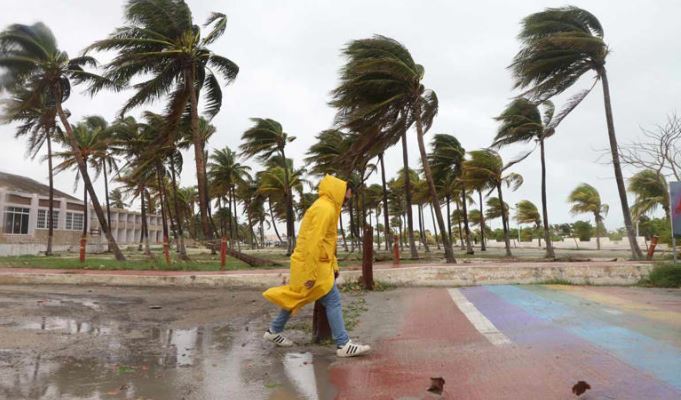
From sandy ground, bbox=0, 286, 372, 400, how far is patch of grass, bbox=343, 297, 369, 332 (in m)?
0.51

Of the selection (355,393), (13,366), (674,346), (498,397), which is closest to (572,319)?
(674,346)

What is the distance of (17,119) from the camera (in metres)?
25.1

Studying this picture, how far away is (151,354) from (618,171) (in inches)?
535

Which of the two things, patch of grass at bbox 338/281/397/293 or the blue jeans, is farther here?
patch of grass at bbox 338/281/397/293

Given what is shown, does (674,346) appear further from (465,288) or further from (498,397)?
(465,288)

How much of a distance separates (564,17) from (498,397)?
46.7 ft

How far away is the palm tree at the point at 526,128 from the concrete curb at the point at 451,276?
11768 millimetres

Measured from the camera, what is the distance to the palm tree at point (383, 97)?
16375 mm

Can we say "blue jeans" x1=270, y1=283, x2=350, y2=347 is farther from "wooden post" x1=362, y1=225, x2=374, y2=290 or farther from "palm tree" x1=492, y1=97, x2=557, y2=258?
"palm tree" x1=492, y1=97, x2=557, y2=258

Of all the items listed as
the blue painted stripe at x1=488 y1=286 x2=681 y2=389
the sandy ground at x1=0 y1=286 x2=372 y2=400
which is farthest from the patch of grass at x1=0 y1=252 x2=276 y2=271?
the blue painted stripe at x1=488 y1=286 x2=681 y2=389

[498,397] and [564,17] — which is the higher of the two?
[564,17]

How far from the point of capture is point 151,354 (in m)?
4.42

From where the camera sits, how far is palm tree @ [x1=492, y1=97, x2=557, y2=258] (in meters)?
21.2

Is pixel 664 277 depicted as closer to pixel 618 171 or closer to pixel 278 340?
pixel 618 171
